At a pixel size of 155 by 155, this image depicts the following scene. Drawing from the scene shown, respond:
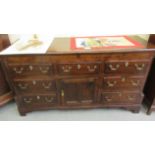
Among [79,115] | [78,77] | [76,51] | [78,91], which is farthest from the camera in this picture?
[79,115]

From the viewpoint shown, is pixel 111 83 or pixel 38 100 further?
pixel 38 100

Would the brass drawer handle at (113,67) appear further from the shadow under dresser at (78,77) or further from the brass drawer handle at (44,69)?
the brass drawer handle at (44,69)

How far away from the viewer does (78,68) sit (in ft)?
4.40

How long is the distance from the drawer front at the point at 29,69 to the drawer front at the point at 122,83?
62cm

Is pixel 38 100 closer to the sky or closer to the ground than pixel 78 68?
closer to the ground

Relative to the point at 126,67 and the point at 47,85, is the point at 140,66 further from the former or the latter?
the point at 47,85

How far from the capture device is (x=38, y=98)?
155 centimetres

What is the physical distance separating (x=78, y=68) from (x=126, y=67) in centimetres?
49

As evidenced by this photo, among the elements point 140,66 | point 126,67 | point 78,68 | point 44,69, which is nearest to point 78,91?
point 78,68

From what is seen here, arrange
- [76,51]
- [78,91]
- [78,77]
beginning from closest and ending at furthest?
[76,51], [78,77], [78,91]

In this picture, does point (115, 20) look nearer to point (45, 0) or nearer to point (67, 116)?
point (45, 0)

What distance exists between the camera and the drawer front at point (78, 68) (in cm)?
132

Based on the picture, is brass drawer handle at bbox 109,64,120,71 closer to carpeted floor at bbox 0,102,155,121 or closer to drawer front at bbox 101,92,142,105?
drawer front at bbox 101,92,142,105
